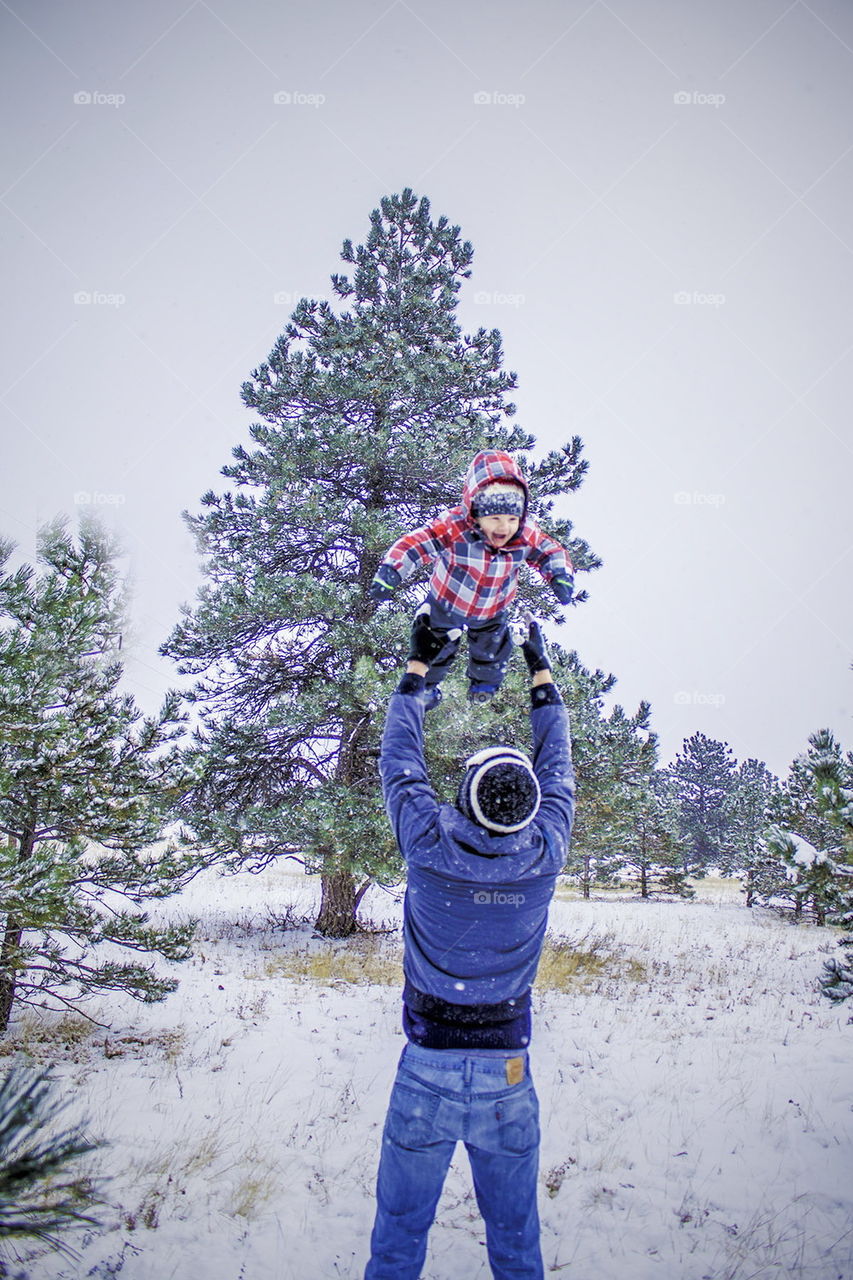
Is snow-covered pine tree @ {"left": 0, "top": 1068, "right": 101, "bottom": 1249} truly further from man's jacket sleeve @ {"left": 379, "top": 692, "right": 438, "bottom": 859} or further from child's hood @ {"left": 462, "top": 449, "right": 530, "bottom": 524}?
child's hood @ {"left": 462, "top": 449, "right": 530, "bottom": 524}

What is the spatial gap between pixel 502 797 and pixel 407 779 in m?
0.49

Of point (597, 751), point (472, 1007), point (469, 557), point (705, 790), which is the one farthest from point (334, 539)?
point (705, 790)

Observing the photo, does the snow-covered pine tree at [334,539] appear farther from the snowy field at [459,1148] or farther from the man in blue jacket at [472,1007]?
the man in blue jacket at [472,1007]

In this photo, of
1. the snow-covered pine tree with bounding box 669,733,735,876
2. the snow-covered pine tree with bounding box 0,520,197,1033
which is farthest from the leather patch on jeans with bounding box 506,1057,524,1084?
the snow-covered pine tree with bounding box 669,733,735,876

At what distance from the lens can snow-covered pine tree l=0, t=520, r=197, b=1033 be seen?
5.15 meters

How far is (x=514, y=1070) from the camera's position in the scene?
7.58ft

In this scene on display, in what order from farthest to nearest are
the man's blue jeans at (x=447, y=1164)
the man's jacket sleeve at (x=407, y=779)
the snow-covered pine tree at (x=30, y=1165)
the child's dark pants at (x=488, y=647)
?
the child's dark pants at (x=488, y=647), the man's jacket sleeve at (x=407, y=779), the man's blue jeans at (x=447, y=1164), the snow-covered pine tree at (x=30, y=1165)

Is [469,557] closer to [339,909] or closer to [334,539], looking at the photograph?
[334,539]

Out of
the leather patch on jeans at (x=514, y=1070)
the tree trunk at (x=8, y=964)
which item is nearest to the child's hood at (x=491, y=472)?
the leather patch on jeans at (x=514, y=1070)

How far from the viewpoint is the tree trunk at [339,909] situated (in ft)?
35.4

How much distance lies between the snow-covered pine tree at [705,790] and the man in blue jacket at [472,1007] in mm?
42686

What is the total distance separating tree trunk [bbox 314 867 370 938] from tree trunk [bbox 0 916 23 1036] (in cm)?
523

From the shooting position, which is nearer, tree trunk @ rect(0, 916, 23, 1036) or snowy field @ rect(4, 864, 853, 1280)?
snowy field @ rect(4, 864, 853, 1280)

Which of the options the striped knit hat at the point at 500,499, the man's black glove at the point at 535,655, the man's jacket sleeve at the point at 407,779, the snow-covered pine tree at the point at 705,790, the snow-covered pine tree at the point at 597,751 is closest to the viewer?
the man's jacket sleeve at the point at 407,779
